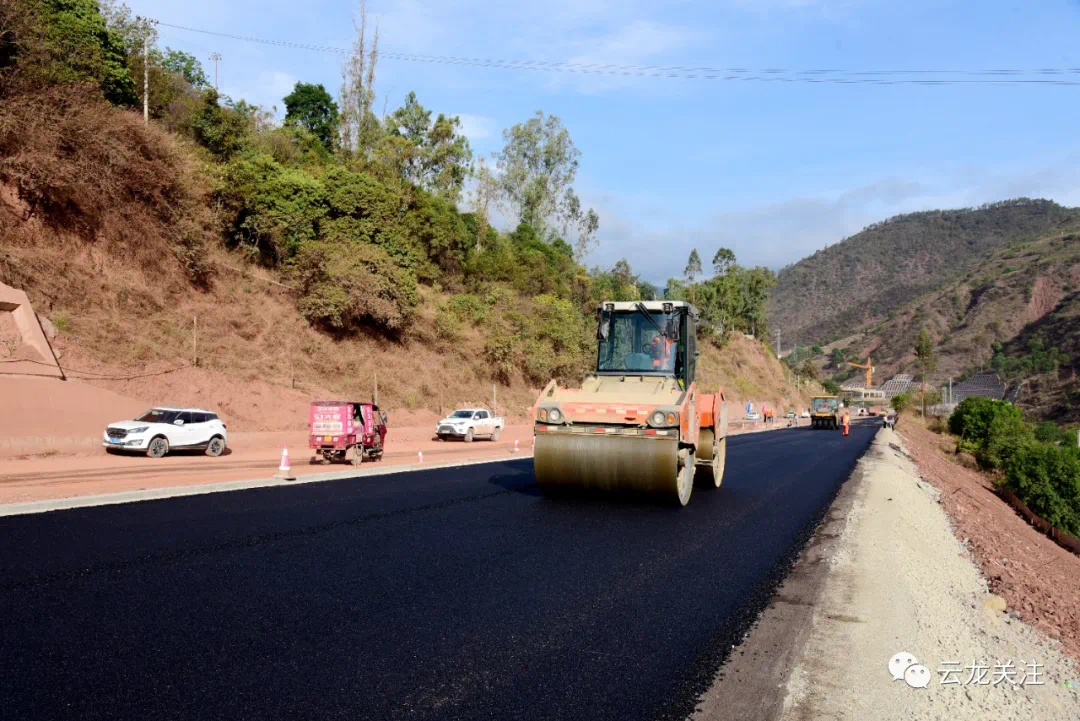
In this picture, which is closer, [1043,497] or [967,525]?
[967,525]

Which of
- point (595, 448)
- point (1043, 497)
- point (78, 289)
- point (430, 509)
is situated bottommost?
point (1043, 497)

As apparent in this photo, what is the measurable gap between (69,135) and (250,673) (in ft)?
97.0

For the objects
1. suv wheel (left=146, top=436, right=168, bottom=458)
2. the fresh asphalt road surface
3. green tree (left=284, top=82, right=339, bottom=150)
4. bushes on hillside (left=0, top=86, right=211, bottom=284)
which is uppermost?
green tree (left=284, top=82, right=339, bottom=150)

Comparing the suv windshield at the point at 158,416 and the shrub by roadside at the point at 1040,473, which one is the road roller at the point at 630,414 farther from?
the shrub by roadside at the point at 1040,473

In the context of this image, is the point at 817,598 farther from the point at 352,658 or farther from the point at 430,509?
the point at 430,509

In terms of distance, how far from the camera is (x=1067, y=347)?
10800 centimetres

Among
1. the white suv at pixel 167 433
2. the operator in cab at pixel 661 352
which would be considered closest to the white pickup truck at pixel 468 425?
the white suv at pixel 167 433

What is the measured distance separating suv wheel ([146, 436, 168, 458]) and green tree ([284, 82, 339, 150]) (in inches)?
1397

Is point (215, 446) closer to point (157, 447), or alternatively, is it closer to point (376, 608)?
point (157, 447)

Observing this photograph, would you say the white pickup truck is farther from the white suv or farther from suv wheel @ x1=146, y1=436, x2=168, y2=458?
suv wheel @ x1=146, y1=436, x2=168, y2=458

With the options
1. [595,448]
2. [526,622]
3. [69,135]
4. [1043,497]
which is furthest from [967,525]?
[69,135]

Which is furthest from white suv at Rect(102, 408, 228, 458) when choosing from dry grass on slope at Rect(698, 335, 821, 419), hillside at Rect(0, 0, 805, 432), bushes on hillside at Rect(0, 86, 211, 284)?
dry grass on slope at Rect(698, 335, 821, 419)

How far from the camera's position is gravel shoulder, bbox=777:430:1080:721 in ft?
14.9

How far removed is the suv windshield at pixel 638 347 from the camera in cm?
1232
